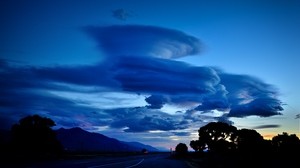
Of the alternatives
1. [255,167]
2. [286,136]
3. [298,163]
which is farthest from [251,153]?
[286,136]

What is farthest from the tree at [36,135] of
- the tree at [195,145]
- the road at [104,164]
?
the tree at [195,145]

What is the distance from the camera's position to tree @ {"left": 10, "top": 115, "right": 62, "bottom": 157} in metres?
85.0

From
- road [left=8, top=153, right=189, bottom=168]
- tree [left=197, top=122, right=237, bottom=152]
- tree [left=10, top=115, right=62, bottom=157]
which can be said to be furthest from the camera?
tree [left=197, top=122, right=237, bottom=152]

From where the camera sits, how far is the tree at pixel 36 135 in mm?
85000

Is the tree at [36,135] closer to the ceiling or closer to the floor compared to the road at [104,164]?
closer to the ceiling

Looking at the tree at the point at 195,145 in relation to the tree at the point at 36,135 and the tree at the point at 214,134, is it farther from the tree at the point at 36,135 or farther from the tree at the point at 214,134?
the tree at the point at 36,135

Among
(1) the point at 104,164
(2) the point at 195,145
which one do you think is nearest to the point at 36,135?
(1) the point at 104,164

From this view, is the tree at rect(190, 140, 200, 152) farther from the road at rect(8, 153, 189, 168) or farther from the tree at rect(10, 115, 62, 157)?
the road at rect(8, 153, 189, 168)

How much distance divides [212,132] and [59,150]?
61990 millimetres

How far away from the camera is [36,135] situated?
87.0 metres

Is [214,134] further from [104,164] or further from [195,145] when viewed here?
[104,164]

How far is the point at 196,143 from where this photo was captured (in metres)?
129

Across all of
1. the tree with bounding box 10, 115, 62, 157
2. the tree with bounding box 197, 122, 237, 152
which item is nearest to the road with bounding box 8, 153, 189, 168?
the tree with bounding box 10, 115, 62, 157

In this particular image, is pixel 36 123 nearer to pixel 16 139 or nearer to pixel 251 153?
pixel 16 139
